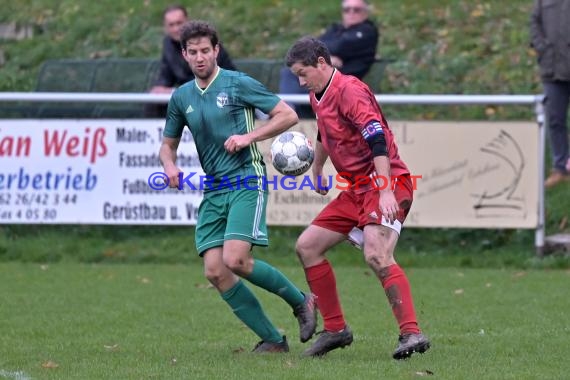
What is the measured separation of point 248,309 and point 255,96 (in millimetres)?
1245

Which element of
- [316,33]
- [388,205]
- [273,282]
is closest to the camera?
[388,205]

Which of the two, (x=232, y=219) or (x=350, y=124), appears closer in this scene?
(x=350, y=124)

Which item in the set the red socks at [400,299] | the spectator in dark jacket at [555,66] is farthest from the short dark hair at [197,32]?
the spectator in dark jacket at [555,66]

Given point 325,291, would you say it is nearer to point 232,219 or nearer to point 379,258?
point 379,258

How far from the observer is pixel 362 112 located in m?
6.64

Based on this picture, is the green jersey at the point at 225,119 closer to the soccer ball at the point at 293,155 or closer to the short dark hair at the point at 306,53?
the soccer ball at the point at 293,155

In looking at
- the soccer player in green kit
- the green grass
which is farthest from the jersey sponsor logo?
the green grass

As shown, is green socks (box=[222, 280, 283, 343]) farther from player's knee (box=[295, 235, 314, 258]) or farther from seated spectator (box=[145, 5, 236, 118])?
seated spectator (box=[145, 5, 236, 118])

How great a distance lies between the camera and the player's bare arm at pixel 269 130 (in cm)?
673

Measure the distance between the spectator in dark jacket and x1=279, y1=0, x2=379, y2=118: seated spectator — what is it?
1662 millimetres

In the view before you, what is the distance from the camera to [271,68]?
14.0 meters

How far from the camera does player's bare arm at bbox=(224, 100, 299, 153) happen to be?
22.1 ft

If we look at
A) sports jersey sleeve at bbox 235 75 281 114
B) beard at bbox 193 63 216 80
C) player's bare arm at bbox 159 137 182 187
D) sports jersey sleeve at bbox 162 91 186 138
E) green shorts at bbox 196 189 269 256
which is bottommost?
green shorts at bbox 196 189 269 256

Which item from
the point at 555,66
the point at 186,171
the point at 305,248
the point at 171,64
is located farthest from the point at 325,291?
the point at 171,64
